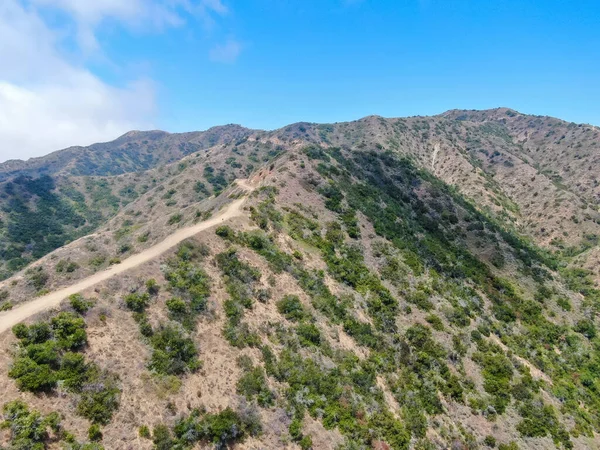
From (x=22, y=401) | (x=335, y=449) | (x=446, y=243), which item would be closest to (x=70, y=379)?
(x=22, y=401)

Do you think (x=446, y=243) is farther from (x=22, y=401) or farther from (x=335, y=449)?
(x=22, y=401)

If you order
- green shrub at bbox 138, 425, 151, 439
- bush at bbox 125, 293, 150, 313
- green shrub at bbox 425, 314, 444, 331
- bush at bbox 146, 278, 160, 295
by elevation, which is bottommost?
green shrub at bbox 425, 314, 444, 331

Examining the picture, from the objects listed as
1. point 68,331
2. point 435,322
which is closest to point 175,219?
point 68,331

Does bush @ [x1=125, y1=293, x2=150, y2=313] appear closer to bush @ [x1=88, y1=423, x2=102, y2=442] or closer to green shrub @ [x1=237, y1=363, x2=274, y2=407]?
bush @ [x1=88, y1=423, x2=102, y2=442]

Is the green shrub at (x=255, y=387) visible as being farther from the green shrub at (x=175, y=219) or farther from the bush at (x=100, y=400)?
the green shrub at (x=175, y=219)

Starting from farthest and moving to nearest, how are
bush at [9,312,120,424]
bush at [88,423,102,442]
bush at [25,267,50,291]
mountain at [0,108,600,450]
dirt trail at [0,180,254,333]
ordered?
bush at [25,267,50,291] → dirt trail at [0,180,254,333] → mountain at [0,108,600,450] → bush at [9,312,120,424] → bush at [88,423,102,442]

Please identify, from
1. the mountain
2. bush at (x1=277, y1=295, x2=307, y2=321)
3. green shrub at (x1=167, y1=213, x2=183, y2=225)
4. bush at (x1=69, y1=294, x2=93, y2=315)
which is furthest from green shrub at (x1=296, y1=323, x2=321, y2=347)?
green shrub at (x1=167, y1=213, x2=183, y2=225)

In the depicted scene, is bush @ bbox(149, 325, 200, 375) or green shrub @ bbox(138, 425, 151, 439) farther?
bush @ bbox(149, 325, 200, 375)

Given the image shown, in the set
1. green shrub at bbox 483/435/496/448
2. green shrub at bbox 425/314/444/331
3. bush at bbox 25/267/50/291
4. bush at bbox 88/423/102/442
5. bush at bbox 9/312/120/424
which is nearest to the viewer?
bush at bbox 88/423/102/442
